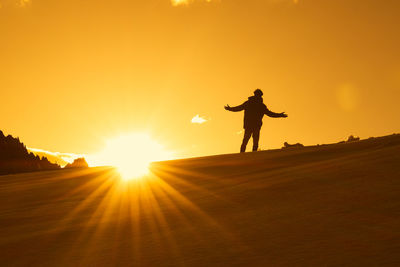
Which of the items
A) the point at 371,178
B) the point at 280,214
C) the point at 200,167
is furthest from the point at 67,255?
the point at 200,167

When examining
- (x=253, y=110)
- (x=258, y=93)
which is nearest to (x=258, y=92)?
(x=258, y=93)

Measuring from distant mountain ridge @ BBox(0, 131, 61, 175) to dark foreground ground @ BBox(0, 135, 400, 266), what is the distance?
75.7ft

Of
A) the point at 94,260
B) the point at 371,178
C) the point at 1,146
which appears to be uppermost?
the point at 1,146

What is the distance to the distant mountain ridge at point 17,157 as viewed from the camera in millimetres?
27750

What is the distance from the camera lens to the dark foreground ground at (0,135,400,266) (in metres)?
2.79

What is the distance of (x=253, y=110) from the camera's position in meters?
11.9

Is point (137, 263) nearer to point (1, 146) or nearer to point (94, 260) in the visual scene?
point (94, 260)

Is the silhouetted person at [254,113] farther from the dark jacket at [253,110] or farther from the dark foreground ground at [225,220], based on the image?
the dark foreground ground at [225,220]

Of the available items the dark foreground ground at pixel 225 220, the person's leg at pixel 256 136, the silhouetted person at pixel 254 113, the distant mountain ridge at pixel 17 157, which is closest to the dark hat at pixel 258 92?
the silhouetted person at pixel 254 113

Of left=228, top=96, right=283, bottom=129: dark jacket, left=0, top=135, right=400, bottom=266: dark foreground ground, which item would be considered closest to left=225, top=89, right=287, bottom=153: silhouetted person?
left=228, top=96, right=283, bottom=129: dark jacket

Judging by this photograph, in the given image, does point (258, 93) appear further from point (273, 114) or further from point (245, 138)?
point (245, 138)

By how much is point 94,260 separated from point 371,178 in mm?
2792

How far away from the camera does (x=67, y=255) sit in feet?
10.3

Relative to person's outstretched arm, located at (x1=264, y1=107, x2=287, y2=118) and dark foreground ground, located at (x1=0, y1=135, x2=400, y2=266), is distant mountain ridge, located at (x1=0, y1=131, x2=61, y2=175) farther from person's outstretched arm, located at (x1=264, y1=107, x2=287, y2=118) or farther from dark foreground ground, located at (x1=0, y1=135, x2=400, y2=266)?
dark foreground ground, located at (x1=0, y1=135, x2=400, y2=266)
